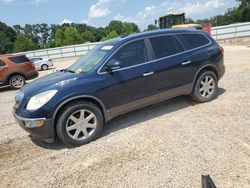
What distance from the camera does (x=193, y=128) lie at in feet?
16.2

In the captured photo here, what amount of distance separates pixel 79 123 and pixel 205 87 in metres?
3.13

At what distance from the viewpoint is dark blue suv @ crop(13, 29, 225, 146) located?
4.58 metres

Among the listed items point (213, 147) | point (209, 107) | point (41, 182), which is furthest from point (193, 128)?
point (41, 182)

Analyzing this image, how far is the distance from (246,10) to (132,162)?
63.1m

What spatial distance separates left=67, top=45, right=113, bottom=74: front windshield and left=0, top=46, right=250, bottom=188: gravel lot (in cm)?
125

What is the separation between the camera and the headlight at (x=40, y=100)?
177 inches

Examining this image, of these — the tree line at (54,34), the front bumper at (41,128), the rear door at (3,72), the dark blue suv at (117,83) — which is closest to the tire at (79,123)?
the dark blue suv at (117,83)

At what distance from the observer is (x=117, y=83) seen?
5020 mm

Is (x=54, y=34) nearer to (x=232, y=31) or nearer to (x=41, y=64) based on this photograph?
A: (x=41, y=64)

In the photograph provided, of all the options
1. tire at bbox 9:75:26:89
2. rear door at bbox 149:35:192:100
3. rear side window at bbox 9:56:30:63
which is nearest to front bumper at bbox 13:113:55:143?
rear door at bbox 149:35:192:100

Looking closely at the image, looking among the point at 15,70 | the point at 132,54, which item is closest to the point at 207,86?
the point at 132,54

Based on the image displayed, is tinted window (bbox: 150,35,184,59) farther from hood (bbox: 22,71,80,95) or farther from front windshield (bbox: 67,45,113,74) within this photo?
hood (bbox: 22,71,80,95)

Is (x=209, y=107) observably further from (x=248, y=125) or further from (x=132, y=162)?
(x=132, y=162)

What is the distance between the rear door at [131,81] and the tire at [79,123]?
370 mm
